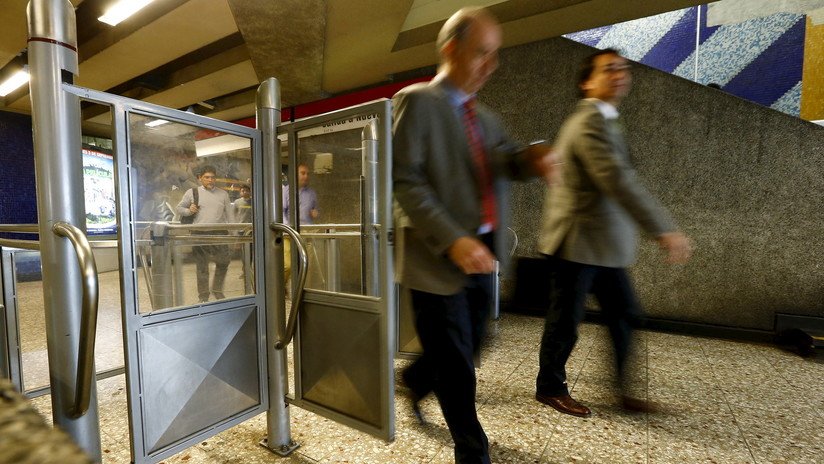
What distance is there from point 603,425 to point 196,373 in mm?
1668

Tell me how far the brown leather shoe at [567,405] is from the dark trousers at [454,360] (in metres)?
0.93

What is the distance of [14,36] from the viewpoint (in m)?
4.39

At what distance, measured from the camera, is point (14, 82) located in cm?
599

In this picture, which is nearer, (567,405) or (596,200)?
(596,200)

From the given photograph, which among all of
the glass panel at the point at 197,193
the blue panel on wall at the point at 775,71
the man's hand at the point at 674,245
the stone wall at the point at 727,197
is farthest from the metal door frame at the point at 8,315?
the blue panel on wall at the point at 775,71

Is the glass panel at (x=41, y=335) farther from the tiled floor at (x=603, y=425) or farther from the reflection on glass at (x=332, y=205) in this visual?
the reflection on glass at (x=332, y=205)

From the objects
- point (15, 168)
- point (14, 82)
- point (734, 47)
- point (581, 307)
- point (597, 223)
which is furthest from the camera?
point (15, 168)

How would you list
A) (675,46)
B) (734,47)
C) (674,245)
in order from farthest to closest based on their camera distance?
(675,46)
(734,47)
(674,245)

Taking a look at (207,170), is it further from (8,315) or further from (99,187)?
(99,187)

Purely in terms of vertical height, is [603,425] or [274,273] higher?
[274,273]

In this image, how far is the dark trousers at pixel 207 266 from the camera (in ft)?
5.72

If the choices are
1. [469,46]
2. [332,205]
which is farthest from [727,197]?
[332,205]

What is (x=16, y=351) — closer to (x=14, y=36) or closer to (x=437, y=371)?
(x=437, y=371)

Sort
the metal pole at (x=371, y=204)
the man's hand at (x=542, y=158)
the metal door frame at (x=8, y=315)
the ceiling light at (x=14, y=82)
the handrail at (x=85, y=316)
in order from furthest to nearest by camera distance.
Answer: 1. the ceiling light at (x=14, y=82)
2. the metal door frame at (x=8, y=315)
3. the metal pole at (x=371, y=204)
4. the man's hand at (x=542, y=158)
5. the handrail at (x=85, y=316)
